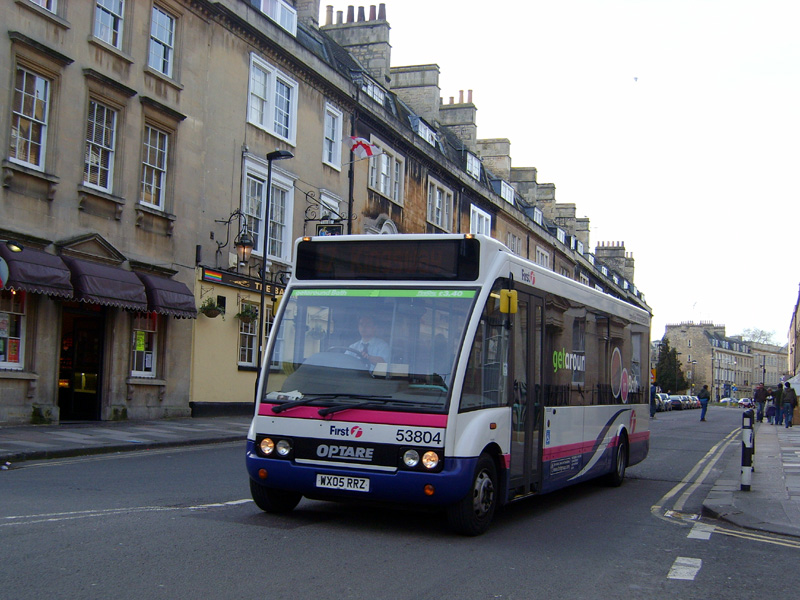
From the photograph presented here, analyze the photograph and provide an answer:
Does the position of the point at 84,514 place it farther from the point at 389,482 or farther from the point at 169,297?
the point at 169,297

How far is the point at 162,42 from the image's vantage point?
20.9 metres

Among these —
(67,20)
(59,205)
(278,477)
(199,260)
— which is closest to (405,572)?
(278,477)

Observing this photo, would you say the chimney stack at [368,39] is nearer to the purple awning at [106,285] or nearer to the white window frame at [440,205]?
the white window frame at [440,205]

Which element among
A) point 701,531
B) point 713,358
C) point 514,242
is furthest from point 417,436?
point 713,358

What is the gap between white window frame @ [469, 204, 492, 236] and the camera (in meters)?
44.0

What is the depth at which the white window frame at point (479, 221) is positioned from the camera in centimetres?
4403

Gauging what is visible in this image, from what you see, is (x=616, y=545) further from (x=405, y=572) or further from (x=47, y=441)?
(x=47, y=441)

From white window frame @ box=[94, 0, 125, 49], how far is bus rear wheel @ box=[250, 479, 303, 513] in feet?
46.9

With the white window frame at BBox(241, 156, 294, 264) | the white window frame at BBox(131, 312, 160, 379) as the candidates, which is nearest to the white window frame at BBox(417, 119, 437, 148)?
the white window frame at BBox(241, 156, 294, 264)

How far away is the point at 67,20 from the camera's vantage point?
1772cm

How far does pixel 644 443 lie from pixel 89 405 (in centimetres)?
1219

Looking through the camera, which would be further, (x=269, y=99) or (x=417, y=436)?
(x=269, y=99)

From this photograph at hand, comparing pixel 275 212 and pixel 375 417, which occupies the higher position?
pixel 275 212

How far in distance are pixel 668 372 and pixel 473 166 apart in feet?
215
